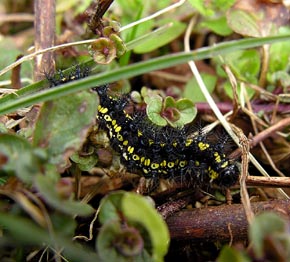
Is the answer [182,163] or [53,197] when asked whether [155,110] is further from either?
[53,197]

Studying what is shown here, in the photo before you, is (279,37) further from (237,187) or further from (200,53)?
(237,187)

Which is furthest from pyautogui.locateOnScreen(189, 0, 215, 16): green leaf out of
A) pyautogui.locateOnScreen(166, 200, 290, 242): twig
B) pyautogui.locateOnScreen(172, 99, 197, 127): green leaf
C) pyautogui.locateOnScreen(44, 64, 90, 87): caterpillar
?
pyautogui.locateOnScreen(166, 200, 290, 242): twig

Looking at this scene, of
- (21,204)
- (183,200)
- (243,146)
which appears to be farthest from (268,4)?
(21,204)

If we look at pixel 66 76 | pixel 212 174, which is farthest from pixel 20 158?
pixel 212 174

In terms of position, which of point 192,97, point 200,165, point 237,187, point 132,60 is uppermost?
point 132,60

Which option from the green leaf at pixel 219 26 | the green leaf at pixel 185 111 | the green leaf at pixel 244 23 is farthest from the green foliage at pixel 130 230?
the green leaf at pixel 219 26

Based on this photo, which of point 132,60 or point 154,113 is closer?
point 154,113
